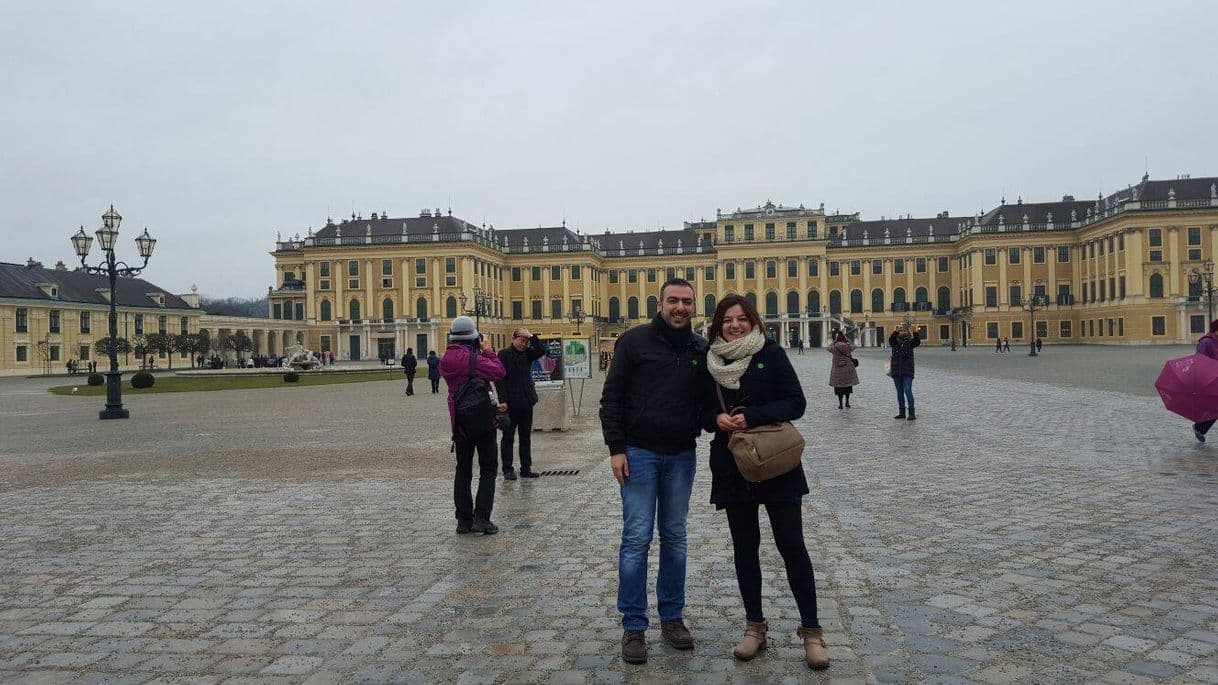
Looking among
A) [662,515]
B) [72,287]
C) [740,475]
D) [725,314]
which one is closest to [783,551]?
[740,475]

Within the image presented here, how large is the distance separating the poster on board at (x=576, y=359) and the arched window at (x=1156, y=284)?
2694 inches

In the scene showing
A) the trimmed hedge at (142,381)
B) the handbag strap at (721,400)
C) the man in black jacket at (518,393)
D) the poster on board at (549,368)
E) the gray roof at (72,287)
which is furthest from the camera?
the gray roof at (72,287)

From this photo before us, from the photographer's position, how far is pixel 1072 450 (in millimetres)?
10977

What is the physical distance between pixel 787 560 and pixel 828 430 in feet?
33.9

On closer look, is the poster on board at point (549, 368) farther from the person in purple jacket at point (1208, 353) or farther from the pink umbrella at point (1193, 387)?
the person in purple jacket at point (1208, 353)

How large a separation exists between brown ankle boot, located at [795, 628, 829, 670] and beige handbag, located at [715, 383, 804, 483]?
813 millimetres

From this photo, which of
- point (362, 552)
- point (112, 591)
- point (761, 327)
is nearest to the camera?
point (761, 327)

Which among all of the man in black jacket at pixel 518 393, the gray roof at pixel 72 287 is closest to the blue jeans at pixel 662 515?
the man in black jacket at pixel 518 393

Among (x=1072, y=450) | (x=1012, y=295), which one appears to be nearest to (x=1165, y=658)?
(x=1072, y=450)

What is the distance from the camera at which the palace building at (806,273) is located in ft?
228

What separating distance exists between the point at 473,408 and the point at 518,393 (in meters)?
2.88

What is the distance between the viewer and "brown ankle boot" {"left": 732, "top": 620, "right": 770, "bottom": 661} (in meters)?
4.09

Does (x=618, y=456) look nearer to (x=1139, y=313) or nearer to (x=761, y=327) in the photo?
(x=761, y=327)

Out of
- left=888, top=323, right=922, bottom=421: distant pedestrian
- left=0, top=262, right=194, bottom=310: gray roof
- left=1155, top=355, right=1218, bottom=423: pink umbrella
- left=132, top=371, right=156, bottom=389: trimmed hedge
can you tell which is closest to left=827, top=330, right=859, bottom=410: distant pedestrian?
left=888, top=323, right=922, bottom=421: distant pedestrian
